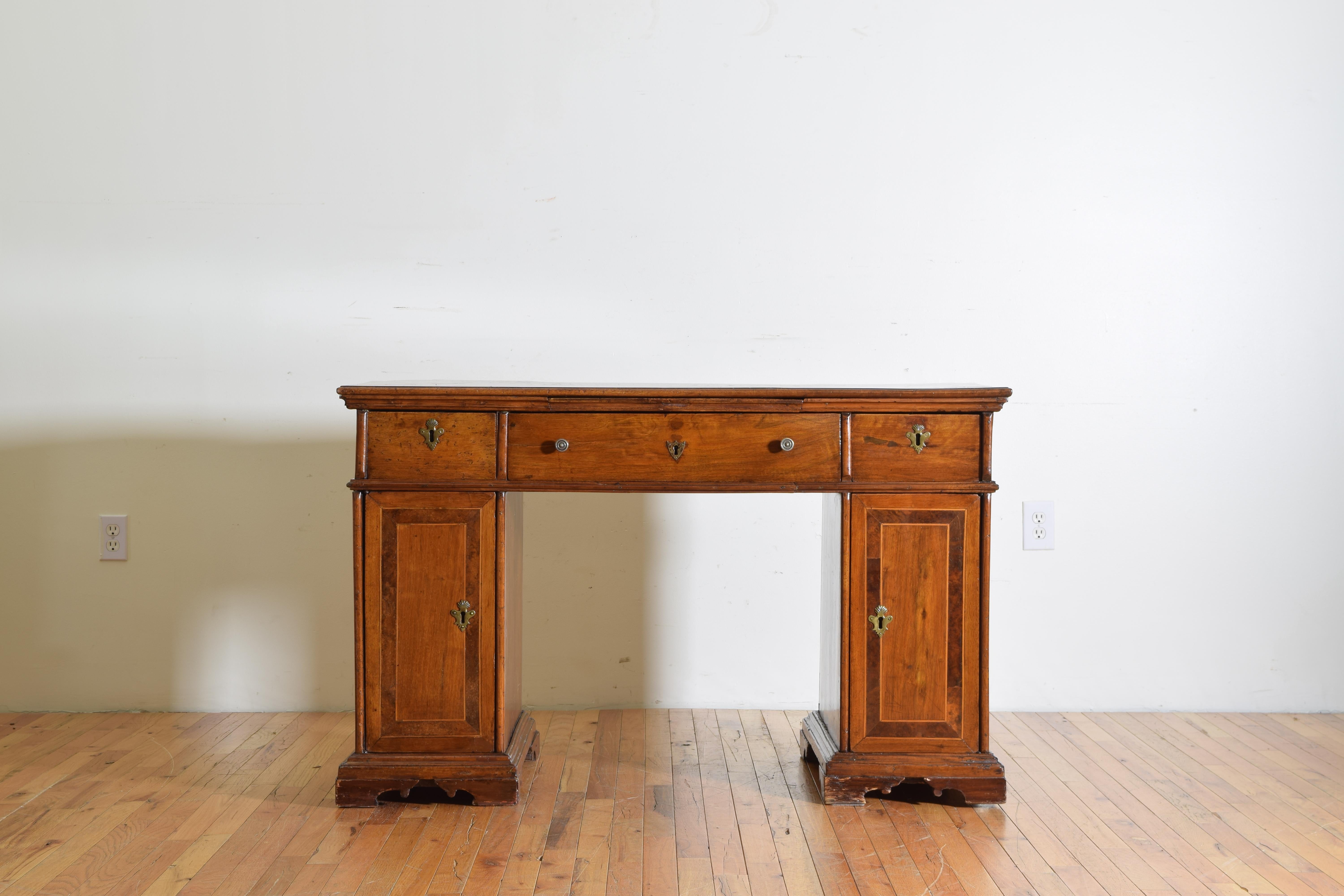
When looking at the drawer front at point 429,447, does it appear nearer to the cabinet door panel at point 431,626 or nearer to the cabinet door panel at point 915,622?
the cabinet door panel at point 431,626

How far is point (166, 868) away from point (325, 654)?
0.89m

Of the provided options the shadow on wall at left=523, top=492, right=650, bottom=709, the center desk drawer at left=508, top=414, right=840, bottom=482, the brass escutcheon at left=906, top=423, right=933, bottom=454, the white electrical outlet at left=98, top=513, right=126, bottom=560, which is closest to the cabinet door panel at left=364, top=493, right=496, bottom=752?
the center desk drawer at left=508, top=414, right=840, bottom=482

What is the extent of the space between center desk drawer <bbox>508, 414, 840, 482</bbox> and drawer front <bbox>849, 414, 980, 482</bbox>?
44mm

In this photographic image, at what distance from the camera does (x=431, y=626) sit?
1.75 m

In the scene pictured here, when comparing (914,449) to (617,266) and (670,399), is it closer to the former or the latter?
(670,399)

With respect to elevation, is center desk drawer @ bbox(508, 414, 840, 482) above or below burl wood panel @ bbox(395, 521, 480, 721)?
above

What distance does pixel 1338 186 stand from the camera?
2.38 metres

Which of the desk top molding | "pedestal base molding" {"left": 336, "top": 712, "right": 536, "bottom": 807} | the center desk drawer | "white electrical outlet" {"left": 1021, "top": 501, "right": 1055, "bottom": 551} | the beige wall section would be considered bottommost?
"pedestal base molding" {"left": 336, "top": 712, "right": 536, "bottom": 807}

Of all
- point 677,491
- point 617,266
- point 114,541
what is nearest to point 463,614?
point 677,491

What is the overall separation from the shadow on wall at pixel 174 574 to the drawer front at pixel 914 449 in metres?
1.29

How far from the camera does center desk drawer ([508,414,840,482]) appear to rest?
5.67ft

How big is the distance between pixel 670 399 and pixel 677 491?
0.16 meters

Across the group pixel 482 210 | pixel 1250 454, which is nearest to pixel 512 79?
pixel 482 210

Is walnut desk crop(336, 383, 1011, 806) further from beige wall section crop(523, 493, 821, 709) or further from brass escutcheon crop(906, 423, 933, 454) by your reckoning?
beige wall section crop(523, 493, 821, 709)
